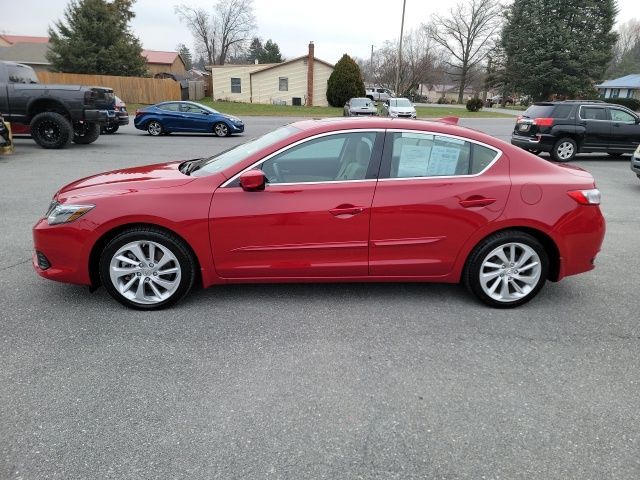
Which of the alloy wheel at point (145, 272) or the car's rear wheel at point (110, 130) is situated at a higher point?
the car's rear wheel at point (110, 130)

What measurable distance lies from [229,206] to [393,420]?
1.95m

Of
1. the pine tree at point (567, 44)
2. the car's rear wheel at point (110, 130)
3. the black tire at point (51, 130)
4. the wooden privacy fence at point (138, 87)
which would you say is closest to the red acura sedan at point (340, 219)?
the black tire at point (51, 130)

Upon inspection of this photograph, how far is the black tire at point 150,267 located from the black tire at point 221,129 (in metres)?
15.7

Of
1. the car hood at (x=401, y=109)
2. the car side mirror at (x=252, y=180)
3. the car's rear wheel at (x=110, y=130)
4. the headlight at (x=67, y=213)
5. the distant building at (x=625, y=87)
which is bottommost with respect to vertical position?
the car's rear wheel at (x=110, y=130)

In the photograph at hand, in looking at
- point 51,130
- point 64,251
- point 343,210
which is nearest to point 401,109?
point 51,130

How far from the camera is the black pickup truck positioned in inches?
484

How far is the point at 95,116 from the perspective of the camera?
42.2 feet

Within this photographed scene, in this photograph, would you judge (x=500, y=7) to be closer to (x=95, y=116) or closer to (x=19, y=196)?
(x=95, y=116)

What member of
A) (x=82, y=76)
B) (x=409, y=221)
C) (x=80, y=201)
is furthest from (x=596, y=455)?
(x=82, y=76)

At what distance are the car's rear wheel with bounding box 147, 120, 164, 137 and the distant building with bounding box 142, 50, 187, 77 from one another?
4694 centimetres

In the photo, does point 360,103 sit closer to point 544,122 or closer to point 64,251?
point 544,122

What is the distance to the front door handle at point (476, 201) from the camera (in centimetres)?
375

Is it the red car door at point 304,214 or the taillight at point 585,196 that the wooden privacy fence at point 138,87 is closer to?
the red car door at point 304,214

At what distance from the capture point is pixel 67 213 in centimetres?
365
